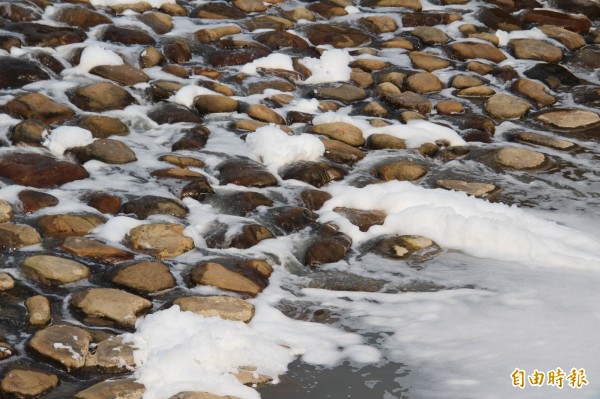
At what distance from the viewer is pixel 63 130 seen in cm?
476

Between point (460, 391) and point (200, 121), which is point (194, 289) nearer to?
point (460, 391)

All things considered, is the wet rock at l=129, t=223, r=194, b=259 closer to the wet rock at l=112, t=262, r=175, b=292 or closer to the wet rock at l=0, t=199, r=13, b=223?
the wet rock at l=112, t=262, r=175, b=292

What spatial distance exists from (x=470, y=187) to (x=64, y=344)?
8.26ft

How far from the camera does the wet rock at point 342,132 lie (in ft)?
17.2

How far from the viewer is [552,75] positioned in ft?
21.3

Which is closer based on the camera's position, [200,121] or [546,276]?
[546,276]

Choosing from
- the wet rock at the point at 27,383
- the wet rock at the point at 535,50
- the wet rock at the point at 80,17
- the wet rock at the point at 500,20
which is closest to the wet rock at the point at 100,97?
the wet rock at the point at 80,17

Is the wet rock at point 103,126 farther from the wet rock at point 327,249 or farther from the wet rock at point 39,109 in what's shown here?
the wet rock at point 327,249

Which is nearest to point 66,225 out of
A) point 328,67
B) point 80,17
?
point 328,67

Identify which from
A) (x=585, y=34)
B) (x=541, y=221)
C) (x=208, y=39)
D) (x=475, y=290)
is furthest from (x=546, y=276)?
(x=585, y=34)

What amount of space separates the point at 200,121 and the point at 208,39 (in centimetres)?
146

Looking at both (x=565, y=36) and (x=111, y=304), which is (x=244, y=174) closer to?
(x=111, y=304)

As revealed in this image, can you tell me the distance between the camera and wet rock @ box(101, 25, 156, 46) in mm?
6301

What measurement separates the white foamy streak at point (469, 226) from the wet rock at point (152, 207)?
739 millimetres
